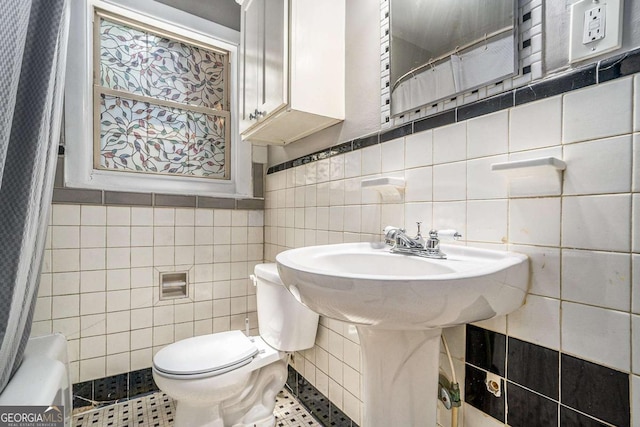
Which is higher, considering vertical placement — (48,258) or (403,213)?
(403,213)

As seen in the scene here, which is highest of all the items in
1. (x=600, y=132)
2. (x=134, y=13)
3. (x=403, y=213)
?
(x=134, y=13)

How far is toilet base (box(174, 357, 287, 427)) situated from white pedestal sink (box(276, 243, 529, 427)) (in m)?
0.79

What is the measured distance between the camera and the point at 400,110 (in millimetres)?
1047

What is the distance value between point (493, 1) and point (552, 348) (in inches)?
34.6

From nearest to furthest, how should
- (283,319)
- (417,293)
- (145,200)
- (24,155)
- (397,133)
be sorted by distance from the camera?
(417,293) → (24,155) → (397,133) → (283,319) → (145,200)

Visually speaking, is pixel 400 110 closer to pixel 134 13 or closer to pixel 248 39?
pixel 248 39

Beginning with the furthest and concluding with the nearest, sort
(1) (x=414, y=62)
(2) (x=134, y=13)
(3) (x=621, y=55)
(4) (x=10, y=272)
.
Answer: (2) (x=134, y=13) → (1) (x=414, y=62) → (4) (x=10, y=272) → (3) (x=621, y=55)

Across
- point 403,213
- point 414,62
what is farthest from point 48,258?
point 414,62

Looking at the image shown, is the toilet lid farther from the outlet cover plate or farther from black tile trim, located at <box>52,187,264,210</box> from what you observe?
the outlet cover plate

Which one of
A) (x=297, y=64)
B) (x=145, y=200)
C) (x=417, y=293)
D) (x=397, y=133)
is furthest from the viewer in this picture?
(x=145, y=200)

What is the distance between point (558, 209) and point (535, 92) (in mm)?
281

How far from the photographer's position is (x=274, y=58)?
1.28 m

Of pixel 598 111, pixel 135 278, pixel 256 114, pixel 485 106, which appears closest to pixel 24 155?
pixel 256 114

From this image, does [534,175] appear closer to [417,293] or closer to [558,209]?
[558,209]
